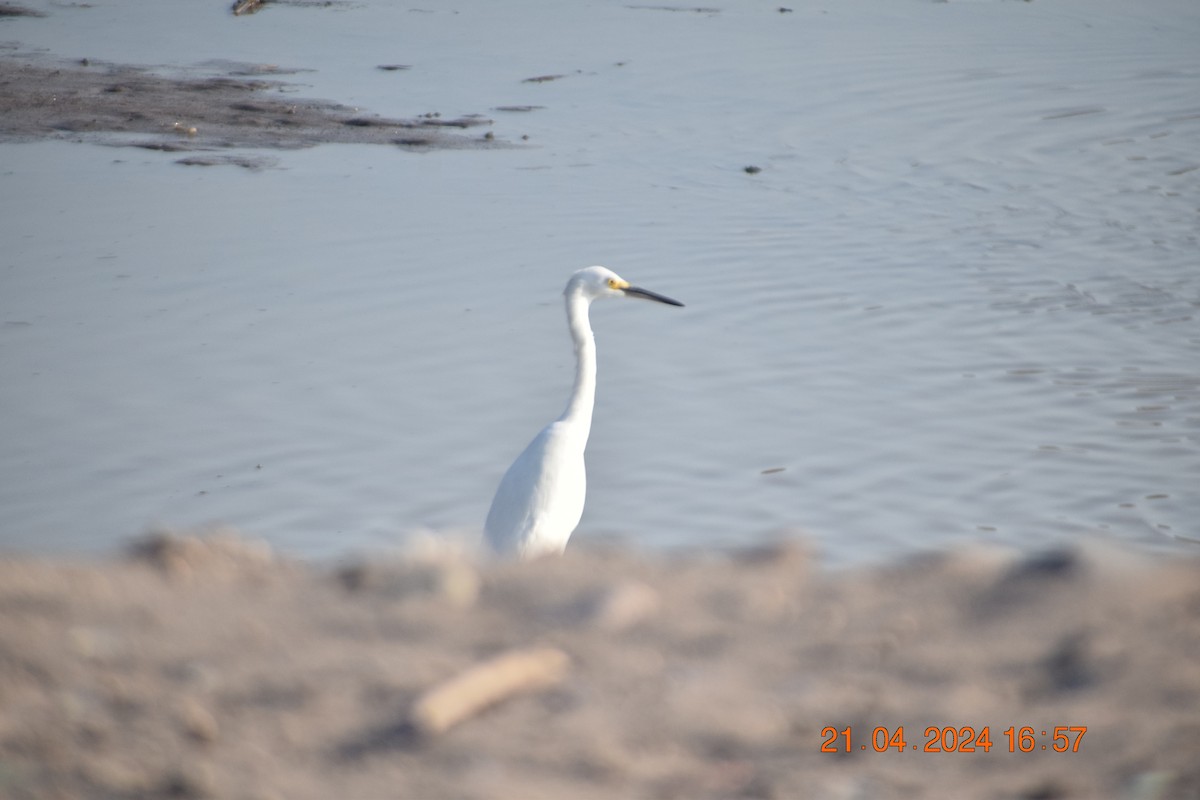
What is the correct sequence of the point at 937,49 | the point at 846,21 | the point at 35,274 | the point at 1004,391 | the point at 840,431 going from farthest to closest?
the point at 846,21 → the point at 937,49 → the point at 35,274 → the point at 1004,391 → the point at 840,431

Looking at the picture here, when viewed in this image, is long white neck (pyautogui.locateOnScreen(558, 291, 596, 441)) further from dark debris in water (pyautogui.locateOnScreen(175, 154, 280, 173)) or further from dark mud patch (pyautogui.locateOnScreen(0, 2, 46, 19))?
dark mud patch (pyautogui.locateOnScreen(0, 2, 46, 19))

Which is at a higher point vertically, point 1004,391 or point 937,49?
point 937,49

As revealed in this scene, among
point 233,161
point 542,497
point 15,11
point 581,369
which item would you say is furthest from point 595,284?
point 15,11

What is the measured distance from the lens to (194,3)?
21500mm

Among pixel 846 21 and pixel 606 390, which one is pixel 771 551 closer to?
pixel 606 390

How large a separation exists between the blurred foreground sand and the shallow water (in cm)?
328

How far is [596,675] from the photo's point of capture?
107 inches

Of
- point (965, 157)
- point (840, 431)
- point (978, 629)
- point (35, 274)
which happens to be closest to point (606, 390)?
point (840, 431)

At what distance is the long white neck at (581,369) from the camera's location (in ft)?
20.4

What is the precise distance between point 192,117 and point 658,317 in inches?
291

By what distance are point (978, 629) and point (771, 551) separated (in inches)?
24.3
